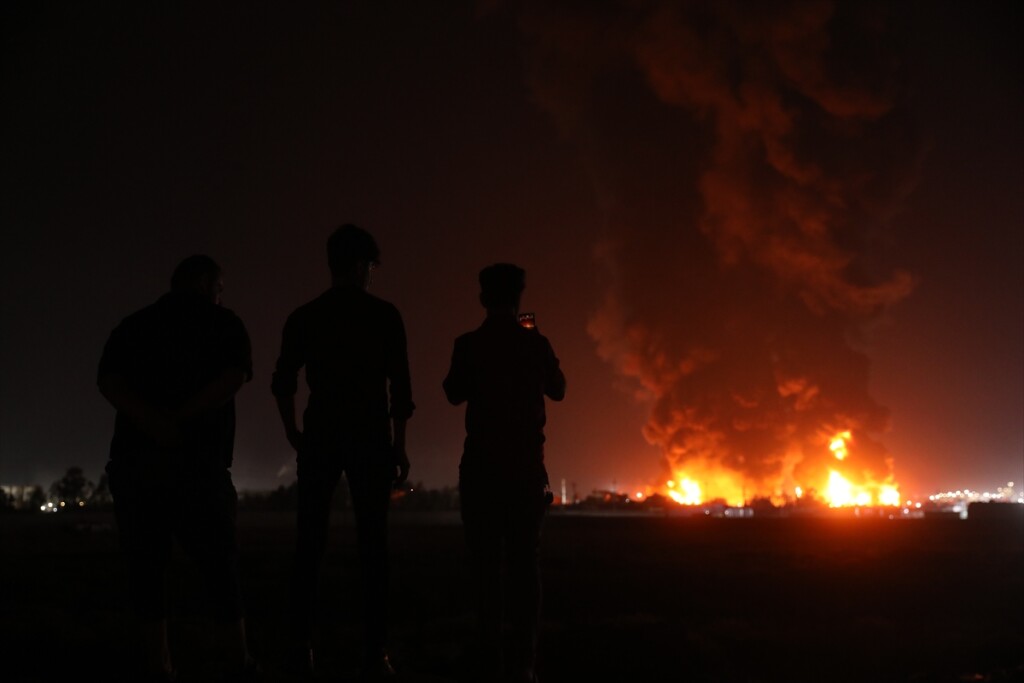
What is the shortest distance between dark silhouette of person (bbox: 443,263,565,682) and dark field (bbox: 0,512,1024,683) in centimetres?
51

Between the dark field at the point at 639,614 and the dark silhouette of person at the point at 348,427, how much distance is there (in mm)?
441

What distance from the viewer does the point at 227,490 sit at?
4.81 m

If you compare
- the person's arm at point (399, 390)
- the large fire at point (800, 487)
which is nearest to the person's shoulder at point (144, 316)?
the person's arm at point (399, 390)

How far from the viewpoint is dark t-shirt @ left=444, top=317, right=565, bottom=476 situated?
5.42 metres

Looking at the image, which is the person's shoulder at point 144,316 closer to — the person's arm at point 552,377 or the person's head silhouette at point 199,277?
the person's head silhouette at point 199,277

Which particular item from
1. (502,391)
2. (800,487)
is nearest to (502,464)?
(502,391)

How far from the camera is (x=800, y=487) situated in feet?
243

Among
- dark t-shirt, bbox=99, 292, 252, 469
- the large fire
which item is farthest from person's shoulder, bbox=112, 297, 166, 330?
the large fire

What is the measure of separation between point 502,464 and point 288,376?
1234mm

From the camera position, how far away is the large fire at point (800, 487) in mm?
A: 70938

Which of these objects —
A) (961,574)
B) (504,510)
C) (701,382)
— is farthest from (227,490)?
(701,382)

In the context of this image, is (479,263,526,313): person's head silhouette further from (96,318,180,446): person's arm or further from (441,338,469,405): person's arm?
(96,318,180,446): person's arm

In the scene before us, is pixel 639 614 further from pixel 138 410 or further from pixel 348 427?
pixel 138 410

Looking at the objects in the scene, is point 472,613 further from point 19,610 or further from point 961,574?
point 961,574
